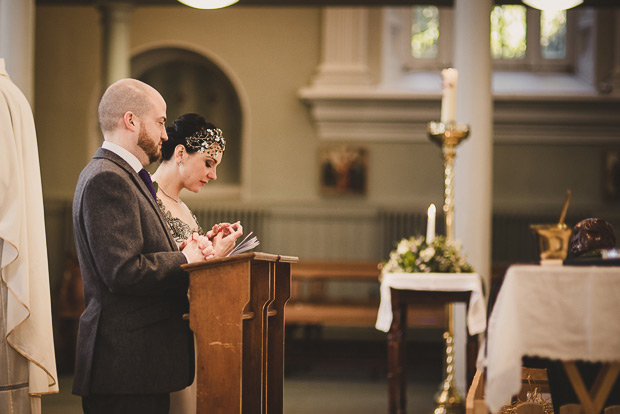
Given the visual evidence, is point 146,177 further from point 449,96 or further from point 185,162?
point 449,96

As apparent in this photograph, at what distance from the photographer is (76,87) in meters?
10.8

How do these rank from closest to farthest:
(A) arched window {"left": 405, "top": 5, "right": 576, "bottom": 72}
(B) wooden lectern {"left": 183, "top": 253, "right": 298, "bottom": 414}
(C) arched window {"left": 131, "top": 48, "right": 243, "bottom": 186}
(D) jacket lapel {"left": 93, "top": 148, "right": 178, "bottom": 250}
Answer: (B) wooden lectern {"left": 183, "top": 253, "right": 298, "bottom": 414} → (D) jacket lapel {"left": 93, "top": 148, "right": 178, "bottom": 250} → (A) arched window {"left": 405, "top": 5, "right": 576, "bottom": 72} → (C) arched window {"left": 131, "top": 48, "right": 243, "bottom": 186}

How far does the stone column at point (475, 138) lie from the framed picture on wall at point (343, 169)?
3816 mm

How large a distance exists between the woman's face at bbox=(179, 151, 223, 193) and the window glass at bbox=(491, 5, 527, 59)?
8.45m

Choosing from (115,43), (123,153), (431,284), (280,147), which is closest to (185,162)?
(123,153)

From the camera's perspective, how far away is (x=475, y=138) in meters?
6.63

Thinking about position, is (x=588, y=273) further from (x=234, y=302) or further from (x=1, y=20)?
(x=1, y=20)

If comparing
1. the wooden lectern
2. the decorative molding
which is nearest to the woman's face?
the wooden lectern

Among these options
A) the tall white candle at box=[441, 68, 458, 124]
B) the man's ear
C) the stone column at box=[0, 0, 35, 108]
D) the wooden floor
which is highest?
the stone column at box=[0, 0, 35, 108]

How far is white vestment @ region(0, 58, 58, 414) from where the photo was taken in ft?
9.38

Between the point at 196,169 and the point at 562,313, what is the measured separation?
1.65 metres

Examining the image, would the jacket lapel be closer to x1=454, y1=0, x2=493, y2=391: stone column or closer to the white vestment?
the white vestment

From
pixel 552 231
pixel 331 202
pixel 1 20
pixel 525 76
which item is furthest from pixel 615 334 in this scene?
pixel 525 76

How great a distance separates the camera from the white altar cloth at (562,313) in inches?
103
